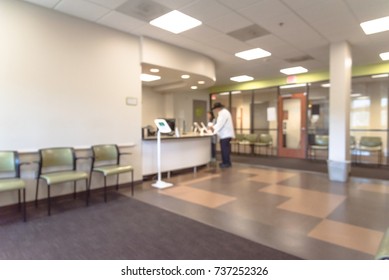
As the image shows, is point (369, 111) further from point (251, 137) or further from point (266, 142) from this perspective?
point (251, 137)

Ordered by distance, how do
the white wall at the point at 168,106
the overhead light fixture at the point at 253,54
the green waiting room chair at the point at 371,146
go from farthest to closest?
the white wall at the point at 168,106 < the green waiting room chair at the point at 371,146 < the overhead light fixture at the point at 253,54

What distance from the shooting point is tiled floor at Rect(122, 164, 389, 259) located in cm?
257

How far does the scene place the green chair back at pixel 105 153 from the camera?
4289 millimetres

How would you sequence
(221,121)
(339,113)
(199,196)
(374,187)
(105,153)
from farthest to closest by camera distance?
1. (221,121)
2. (339,113)
3. (374,187)
4. (105,153)
5. (199,196)

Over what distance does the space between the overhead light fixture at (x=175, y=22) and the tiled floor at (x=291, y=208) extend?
3.00 meters

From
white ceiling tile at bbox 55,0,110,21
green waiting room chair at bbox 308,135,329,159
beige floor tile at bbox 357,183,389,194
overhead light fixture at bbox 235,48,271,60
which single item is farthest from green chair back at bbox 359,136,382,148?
white ceiling tile at bbox 55,0,110,21

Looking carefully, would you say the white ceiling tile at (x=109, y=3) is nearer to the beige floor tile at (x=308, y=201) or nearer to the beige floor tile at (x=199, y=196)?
the beige floor tile at (x=199, y=196)

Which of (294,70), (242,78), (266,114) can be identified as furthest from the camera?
(266,114)

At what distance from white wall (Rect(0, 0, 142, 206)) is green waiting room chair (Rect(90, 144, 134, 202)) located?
7.9 inches

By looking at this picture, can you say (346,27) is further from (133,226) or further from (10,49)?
(10,49)

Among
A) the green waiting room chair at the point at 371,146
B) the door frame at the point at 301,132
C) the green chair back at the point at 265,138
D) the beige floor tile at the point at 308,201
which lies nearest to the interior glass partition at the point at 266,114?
the green chair back at the point at 265,138

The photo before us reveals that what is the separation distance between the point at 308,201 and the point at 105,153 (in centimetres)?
347

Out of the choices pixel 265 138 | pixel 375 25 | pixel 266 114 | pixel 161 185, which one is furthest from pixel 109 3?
pixel 266 114

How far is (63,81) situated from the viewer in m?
4.01
